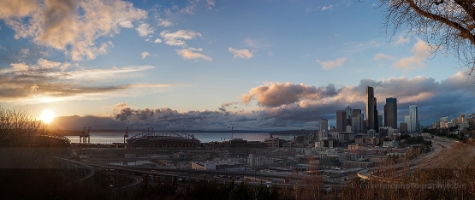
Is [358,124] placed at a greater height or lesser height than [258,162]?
greater

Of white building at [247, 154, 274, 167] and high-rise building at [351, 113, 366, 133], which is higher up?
high-rise building at [351, 113, 366, 133]

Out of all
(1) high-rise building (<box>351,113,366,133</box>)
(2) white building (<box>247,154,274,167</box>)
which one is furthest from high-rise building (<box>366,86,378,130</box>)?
(2) white building (<box>247,154,274,167</box>)

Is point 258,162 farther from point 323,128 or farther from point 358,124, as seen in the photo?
point 358,124

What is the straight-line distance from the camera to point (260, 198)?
672 centimetres

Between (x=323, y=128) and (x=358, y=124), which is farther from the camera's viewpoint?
(x=358, y=124)

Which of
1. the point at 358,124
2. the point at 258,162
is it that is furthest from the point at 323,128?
the point at 258,162

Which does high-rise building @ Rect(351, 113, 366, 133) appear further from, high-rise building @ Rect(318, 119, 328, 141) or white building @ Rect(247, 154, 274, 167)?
white building @ Rect(247, 154, 274, 167)

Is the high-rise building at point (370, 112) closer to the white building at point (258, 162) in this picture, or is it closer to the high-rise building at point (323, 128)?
the high-rise building at point (323, 128)

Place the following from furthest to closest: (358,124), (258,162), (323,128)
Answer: (358,124)
(323,128)
(258,162)

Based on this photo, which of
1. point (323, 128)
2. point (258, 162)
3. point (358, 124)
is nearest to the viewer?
point (258, 162)

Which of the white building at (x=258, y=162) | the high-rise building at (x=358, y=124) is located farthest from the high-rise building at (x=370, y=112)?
the white building at (x=258, y=162)

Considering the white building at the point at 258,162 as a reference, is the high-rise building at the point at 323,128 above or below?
above

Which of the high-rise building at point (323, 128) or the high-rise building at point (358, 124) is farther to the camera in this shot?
the high-rise building at point (358, 124)

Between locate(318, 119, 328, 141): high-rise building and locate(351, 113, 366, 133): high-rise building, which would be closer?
locate(318, 119, 328, 141): high-rise building
